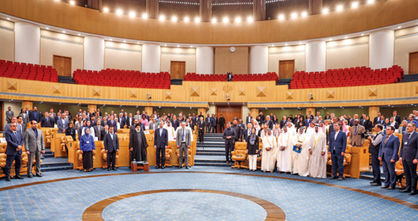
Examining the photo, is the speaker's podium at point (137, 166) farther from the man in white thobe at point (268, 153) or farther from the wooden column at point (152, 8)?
the wooden column at point (152, 8)

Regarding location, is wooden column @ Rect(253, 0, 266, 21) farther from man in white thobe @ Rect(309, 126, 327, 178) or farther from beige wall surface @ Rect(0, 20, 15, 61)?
beige wall surface @ Rect(0, 20, 15, 61)

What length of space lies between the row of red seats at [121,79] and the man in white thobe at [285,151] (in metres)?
11.4

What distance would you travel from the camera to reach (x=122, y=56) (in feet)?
75.1

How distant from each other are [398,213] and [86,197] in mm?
6121

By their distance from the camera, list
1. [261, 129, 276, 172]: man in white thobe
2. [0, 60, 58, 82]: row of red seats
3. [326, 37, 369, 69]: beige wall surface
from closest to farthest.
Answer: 1. [261, 129, 276, 172]: man in white thobe
2. [0, 60, 58, 82]: row of red seats
3. [326, 37, 369, 69]: beige wall surface

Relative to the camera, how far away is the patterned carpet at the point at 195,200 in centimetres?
521

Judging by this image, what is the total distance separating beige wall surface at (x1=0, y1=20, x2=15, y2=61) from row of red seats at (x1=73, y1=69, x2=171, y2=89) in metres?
3.89

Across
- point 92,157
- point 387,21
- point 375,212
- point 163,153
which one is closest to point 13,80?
point 92,157

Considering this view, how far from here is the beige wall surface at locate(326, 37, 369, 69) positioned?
68.2ft

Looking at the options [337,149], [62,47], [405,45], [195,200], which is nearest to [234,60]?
[405,45]

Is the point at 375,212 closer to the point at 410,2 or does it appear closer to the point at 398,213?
the point at 398,213

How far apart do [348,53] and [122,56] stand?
54.7 ft

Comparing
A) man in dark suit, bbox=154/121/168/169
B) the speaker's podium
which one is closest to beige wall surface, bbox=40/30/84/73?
man in dark suit, bbox=154/121/168/169

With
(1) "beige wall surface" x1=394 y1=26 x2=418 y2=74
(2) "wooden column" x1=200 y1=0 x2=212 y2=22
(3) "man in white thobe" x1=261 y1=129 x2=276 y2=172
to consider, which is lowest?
(3) "man in white thobe" x1=261 y1=129 x2=276 y2=172
